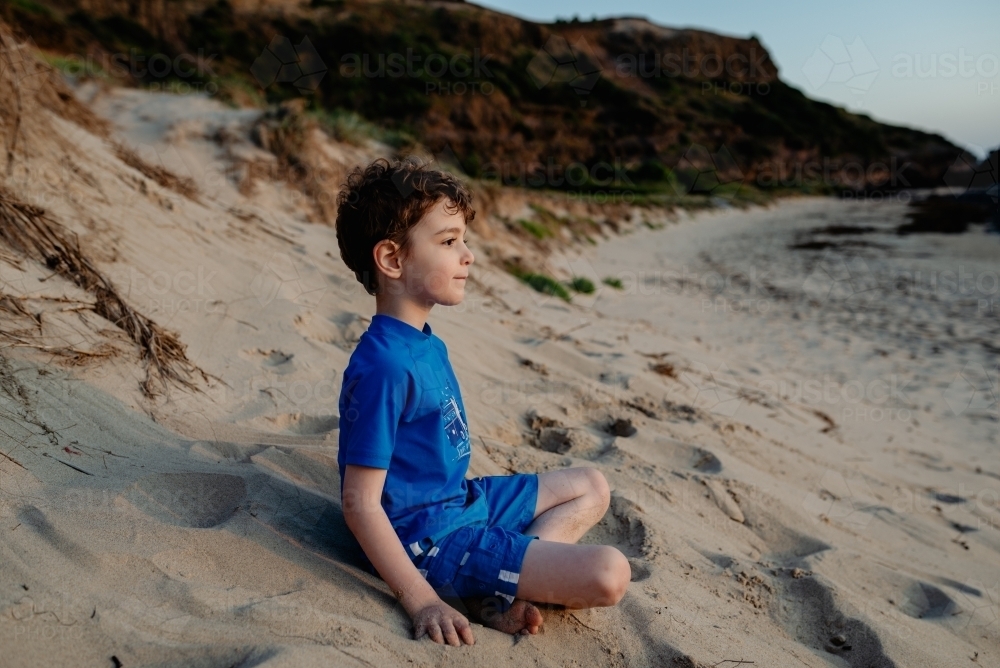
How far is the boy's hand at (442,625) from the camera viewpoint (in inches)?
58.2

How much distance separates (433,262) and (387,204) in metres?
0.17

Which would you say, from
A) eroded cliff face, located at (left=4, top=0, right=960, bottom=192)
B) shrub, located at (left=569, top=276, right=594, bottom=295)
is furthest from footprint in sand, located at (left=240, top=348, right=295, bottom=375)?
eroded cliff face, located at (left=4, top=0, right=960, bottom=192)

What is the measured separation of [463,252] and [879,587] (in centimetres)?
161

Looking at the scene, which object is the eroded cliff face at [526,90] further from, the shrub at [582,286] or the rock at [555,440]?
the rock at [555,440]

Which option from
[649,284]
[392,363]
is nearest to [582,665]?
[392,363]

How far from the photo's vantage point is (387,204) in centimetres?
173

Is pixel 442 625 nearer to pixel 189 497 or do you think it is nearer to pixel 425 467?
pixel 425 467

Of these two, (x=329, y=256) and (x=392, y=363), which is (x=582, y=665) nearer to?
(x=392, y=363)

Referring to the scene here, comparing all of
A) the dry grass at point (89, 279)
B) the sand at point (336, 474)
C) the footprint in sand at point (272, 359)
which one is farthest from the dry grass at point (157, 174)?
the footprint in sand at point (272, 359)

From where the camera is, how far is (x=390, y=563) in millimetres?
1540

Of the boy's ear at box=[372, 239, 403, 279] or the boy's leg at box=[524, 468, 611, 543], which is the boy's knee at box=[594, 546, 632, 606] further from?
the boy's ear at box=[372, 239, 403, 279]

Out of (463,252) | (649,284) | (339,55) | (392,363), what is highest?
(339,55)

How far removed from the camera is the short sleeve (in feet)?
5.04

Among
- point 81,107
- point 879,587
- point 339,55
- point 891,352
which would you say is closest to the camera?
point 879,587
